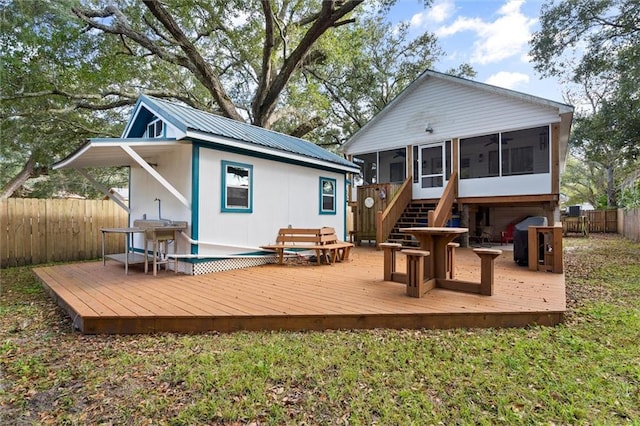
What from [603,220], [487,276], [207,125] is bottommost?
[487,276]

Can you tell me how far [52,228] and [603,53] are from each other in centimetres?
1965

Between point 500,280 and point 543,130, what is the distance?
25.4 feet

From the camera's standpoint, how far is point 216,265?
6648 millimetres

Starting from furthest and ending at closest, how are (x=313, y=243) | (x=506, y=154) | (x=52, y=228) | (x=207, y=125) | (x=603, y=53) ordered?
(x=506, y=154) < (x=603, y=53) < (x=52, y=228) < (x=313, y=243) < (x=207, y=125)

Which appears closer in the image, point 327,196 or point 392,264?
point 392,264

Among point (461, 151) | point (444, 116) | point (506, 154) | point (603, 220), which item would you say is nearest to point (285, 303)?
point (461, 151)

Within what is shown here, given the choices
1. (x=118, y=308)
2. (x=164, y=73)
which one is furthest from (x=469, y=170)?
(x=164, y=73)

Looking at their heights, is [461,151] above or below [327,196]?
above

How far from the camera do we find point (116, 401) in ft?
7.93

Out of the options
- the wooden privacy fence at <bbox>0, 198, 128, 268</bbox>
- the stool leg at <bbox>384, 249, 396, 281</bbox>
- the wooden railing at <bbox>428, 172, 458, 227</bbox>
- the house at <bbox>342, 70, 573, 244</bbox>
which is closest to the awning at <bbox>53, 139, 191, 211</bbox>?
the wooden privacy fence at <bbox>0, 198, 128, 268</bbox>

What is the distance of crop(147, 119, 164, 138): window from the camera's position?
7.42m

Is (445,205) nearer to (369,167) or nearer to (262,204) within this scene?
(369,167)

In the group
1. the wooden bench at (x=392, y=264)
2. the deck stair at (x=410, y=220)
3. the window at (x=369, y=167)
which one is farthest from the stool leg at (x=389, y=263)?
the window at (x=369, y=167)

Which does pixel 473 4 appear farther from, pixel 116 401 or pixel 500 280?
pixel 116 401
